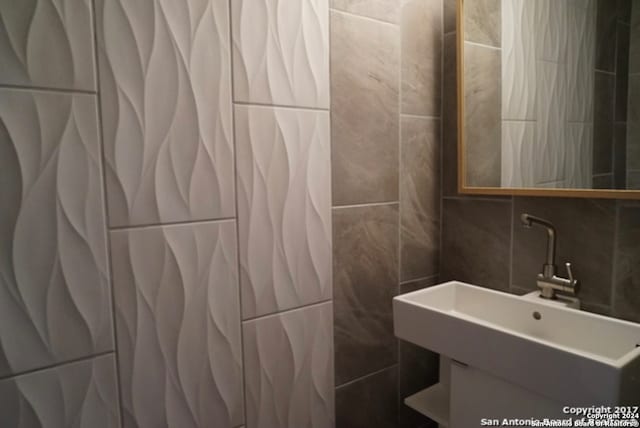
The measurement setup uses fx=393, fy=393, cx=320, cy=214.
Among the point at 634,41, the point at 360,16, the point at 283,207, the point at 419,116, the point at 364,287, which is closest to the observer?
the point at 634,41

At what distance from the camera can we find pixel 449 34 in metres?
1.50

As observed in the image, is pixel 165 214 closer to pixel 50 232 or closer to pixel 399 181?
pixel 50 232

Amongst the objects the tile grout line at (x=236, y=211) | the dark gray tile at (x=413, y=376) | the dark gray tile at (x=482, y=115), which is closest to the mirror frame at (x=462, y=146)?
the dark gray tile at (x=482, y=115)

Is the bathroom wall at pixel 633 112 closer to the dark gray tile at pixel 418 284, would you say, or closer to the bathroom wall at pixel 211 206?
the bathroom wall at pixel 211 206

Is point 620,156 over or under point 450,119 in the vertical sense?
under

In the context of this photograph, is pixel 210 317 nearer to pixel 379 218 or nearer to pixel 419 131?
pixel 379 218

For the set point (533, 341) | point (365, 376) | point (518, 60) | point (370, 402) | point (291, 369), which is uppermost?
point (518, 60)

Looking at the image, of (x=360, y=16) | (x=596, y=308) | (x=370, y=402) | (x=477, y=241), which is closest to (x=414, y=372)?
(x=370, y=402)

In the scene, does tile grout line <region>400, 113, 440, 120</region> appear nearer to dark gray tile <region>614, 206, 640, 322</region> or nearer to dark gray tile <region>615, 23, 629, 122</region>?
dark gray tile <region>615, 23, 629, 122</region>

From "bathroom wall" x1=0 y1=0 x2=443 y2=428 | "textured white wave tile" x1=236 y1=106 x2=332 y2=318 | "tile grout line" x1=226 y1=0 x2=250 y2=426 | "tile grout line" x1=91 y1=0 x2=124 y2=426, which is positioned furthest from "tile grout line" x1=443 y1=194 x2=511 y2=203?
"tile grout line" x1=91 y1=0 x2=124 y2=426

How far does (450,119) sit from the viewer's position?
1.52m

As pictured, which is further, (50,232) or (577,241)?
(577,241)

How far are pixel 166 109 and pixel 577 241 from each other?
49.1 inches

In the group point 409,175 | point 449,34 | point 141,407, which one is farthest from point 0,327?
point 449,34
